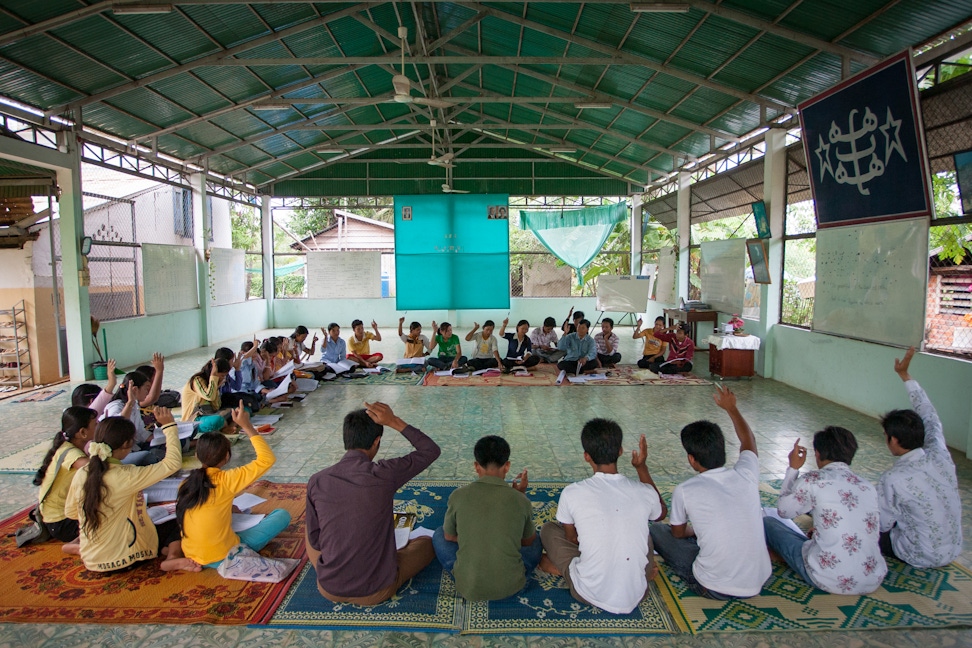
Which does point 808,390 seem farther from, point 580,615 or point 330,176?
point 330,176

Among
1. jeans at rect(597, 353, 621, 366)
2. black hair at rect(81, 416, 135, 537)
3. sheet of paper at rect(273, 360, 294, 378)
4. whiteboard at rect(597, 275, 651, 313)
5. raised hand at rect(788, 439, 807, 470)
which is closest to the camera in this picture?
black hair at rect(81, 416, 135, 537)

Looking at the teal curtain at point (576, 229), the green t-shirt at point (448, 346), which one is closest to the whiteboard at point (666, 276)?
the teal curtain at point (576, 229)

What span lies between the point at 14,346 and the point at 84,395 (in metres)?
5.64

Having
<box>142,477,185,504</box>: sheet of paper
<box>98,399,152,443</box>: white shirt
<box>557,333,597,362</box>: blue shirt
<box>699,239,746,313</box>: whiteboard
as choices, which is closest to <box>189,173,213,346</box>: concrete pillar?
<box>557,333,597,362</box>: blue shirt

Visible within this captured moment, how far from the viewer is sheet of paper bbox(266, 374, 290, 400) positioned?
6.31 m

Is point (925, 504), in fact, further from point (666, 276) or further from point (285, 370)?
point (666, 276)

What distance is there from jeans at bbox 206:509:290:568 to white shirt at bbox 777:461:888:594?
2.55 metres

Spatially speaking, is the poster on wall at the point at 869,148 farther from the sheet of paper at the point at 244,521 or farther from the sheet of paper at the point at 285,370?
the sheet of paper at the point at 285,370

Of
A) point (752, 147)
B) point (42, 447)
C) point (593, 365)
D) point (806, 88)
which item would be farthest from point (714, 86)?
point (42, 447)

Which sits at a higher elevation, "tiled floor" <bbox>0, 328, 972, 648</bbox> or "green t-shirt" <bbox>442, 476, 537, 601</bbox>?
"green t-shirt" <bbox>442, 476, 537, 601</bbox>

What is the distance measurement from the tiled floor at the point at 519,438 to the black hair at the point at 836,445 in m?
0.71

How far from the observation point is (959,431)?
4.70m

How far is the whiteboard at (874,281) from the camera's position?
197 inches

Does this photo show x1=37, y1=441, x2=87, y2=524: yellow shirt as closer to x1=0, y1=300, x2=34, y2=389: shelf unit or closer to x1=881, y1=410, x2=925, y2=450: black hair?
x1=881, y1=410, x2=925, y2=450: black hair
